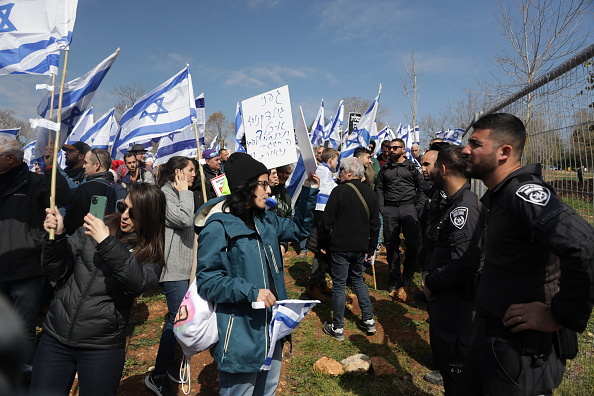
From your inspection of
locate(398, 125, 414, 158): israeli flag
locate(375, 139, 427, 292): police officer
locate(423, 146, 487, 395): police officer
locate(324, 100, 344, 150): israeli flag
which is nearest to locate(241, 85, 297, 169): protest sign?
locate(423, 146, 487, 395): police officer

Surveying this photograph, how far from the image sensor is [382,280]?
7.43m

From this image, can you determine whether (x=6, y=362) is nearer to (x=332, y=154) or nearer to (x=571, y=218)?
(x=571, y=218)

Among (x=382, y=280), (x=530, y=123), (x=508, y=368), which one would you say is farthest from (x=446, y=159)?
(x=382, y=280)

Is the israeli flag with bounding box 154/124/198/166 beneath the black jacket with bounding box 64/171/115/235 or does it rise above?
above

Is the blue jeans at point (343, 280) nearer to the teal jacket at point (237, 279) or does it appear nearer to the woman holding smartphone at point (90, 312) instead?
the teal jacket at point (237, 279)

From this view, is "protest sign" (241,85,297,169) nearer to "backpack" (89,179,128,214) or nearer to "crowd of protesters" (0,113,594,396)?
"crowd of protesters" (0,113,594,396)

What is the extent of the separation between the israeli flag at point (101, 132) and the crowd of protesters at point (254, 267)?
3499 mm

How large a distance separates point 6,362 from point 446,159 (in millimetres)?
3171

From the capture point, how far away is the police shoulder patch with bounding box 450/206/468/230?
9.21 feet

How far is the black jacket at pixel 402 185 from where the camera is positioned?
6551 millimetres

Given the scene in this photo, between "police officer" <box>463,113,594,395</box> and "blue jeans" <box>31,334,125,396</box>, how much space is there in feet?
7.57

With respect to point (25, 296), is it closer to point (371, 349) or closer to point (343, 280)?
point (343, 280)

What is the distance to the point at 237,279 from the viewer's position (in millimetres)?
2354

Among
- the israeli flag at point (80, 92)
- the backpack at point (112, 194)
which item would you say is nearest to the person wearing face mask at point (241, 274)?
the backpack at point (112, 194)
